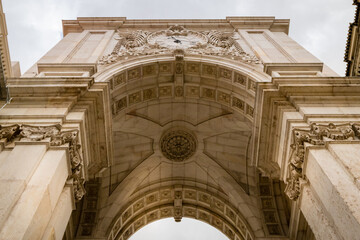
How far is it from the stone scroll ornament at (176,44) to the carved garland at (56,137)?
5157 millimetres

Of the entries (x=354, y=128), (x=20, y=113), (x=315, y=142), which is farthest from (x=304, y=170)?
(x=20, y=113)

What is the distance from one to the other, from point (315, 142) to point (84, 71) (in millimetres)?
7967

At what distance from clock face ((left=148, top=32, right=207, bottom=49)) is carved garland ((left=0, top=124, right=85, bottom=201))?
7847 millimetres

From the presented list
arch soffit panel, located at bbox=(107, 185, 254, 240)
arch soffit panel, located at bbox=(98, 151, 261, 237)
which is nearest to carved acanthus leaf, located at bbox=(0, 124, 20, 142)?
arch soffit panel, located at bbox=(98, 151, 261, 237)

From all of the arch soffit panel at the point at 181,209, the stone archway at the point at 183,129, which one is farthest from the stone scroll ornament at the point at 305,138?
the arch soffit panel at the point at 181,209

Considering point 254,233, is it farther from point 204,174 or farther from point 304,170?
point 304,170

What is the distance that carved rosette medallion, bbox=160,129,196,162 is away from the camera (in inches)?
663

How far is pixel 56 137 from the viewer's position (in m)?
8.05

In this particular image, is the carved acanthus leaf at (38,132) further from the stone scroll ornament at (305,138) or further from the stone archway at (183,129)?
the stone scroll ornament at (305,138)

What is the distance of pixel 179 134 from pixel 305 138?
9.30m

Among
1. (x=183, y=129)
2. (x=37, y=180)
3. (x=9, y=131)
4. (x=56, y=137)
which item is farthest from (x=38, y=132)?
(x=183, y=129)

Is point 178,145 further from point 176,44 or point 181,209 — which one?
point 176,44

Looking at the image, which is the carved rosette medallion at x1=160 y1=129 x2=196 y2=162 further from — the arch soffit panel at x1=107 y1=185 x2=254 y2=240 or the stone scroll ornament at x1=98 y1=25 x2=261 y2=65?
the stone scroll ornament at x1=98 y1=25 x2=261 y2=65

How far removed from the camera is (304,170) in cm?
798
